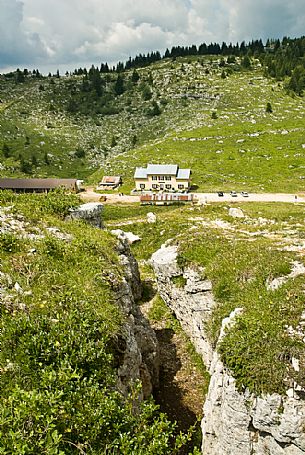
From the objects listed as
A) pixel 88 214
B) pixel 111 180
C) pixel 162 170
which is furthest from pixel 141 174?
pixel 88 214

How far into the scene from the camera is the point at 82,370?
29.6 ft

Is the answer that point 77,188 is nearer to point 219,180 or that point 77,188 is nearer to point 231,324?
point 219,180

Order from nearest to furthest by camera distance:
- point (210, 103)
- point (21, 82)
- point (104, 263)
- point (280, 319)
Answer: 1. point (280, 319)
2. point (104, 263)
3. point (210, 103)
4. point (21, 82)

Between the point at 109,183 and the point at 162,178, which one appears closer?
the point at 162,178

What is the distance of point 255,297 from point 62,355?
10351mm

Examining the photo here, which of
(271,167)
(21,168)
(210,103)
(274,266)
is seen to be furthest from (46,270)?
(210,103)

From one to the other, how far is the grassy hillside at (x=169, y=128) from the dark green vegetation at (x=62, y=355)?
71.8 meters

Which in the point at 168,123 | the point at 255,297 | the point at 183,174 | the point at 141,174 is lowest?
the point at 255,297

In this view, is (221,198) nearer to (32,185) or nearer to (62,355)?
(32,185)

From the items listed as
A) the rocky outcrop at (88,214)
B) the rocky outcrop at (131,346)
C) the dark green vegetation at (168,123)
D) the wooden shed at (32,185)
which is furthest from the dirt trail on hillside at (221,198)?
the rocky outcrop at (131,346)

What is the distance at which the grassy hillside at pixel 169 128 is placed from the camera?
313ft

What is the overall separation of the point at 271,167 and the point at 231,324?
274ft

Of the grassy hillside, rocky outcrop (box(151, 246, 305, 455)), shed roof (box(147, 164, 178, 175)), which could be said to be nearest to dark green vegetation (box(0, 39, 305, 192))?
the grassy hillside

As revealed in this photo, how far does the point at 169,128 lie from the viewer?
410ft
